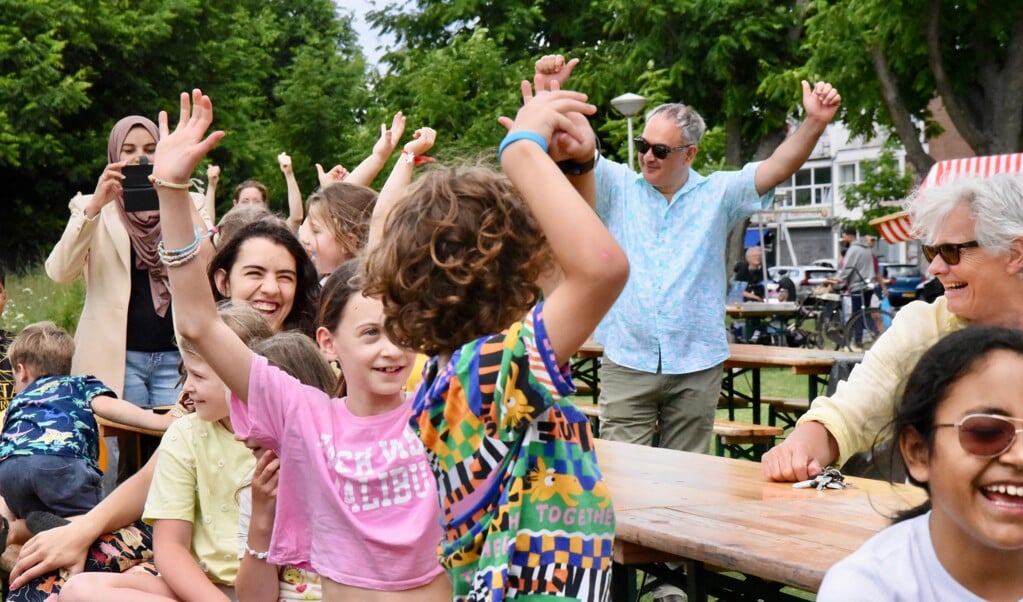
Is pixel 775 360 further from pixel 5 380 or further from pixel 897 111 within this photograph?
pixel 897 111

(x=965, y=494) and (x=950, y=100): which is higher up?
(x=950, y=100)

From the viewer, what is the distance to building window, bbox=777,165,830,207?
206ft

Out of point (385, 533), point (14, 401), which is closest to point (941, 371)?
point (385, 533)

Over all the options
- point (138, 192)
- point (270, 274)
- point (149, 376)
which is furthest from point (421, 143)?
point (149, 376)

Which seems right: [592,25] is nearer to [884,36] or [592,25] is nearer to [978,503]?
[884,36]

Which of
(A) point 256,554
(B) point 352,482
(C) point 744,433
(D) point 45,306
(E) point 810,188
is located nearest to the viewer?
(B) point 352,482

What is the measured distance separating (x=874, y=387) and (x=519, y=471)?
1568 mm

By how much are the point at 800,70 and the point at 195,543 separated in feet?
55.7

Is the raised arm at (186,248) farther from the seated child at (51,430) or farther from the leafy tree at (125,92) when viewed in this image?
the leafy tree at (125,92)

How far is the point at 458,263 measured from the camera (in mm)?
2057

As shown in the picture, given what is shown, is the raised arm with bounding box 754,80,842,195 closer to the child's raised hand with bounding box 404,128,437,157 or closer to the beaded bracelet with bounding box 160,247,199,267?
the child's raised hand with bounding box 404,128,437,157

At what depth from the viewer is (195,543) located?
330cm

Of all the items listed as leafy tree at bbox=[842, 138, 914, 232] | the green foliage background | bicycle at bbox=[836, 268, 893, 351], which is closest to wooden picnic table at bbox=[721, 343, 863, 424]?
the green foliage background

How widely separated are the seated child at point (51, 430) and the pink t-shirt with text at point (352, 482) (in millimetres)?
1840
